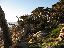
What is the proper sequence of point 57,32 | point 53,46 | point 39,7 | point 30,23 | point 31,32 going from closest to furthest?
point 53,46 < point 57,32 < point 31,32 < point 30,23 < point 39,7

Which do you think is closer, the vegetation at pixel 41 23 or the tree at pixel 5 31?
the tree at pixel 5 31

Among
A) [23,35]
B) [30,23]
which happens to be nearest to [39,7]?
[30,23]

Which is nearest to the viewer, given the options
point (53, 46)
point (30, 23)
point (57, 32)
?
point (53, 46)

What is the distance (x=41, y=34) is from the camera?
72.4 feet

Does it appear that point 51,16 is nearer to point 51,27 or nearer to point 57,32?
point 51,27

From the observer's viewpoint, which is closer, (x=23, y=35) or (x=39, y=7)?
(x=23, y=35)

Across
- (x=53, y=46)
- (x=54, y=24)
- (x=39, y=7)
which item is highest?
(x=39, y=7)

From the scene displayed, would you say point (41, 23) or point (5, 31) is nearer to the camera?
point (5, 31)

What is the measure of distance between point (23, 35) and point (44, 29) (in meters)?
4.08

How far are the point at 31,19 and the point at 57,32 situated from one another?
6.49 metres

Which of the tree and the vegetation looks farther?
the vegetation

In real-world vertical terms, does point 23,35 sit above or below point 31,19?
below

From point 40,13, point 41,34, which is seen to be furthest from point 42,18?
→ point 41,34

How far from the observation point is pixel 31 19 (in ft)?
89.6
